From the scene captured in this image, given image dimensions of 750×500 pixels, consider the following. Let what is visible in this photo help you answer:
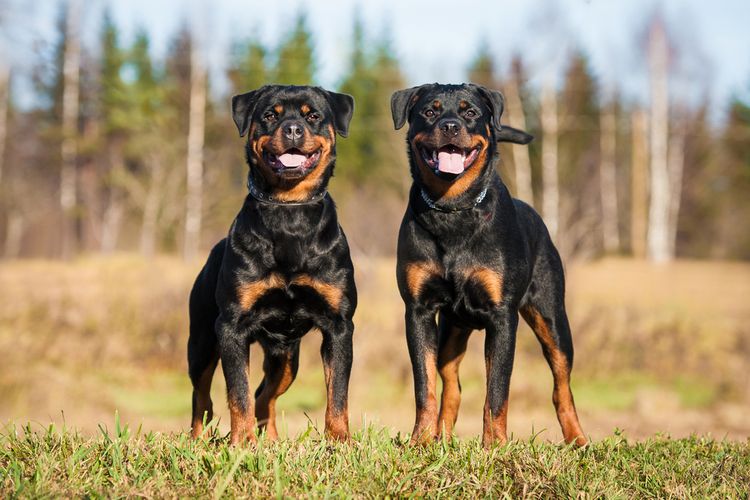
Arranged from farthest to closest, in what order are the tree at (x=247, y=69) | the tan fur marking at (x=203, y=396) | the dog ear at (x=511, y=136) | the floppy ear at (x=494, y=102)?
the tree at (x=247, y=69)
the dog ear at (x=511, y=136)
the tan fur marking at (x=203, y=396)
the floppy ear at (x=494, y=102)

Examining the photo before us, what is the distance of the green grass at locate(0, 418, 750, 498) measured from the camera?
337cm

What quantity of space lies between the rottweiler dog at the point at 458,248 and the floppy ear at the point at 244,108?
802 millimetres

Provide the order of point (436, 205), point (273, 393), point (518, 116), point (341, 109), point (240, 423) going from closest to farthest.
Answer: point (240, 423) < point (436, 205) < point (341, 109) < point (273, 393) < point (518, 116)

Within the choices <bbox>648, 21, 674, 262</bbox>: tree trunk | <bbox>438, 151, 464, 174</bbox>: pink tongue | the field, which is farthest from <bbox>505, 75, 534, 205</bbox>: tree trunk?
<bbox>438, 151, 464, 174</bbox>: pink tongue

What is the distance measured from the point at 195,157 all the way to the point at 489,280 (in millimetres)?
25012

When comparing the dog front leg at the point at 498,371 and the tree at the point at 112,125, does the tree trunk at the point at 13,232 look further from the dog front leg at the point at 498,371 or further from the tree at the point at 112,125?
the dog front leg at the point at 498,371

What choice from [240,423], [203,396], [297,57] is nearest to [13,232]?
[297,57]

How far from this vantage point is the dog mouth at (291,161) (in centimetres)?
458

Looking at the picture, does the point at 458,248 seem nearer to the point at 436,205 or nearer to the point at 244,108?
the point at 436,205

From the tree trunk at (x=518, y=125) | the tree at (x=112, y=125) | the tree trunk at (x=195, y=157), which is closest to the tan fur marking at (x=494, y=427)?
the tree trunk at (x=518, y=125)

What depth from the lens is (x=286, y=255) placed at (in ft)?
15.3

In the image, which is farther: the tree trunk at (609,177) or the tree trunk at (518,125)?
the tree trunk at (609,177)

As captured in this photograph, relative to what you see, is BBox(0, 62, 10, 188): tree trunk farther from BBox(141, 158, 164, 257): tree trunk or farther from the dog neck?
the dog neck

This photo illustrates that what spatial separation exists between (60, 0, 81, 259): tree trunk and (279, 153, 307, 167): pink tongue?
A: 94.7ft
